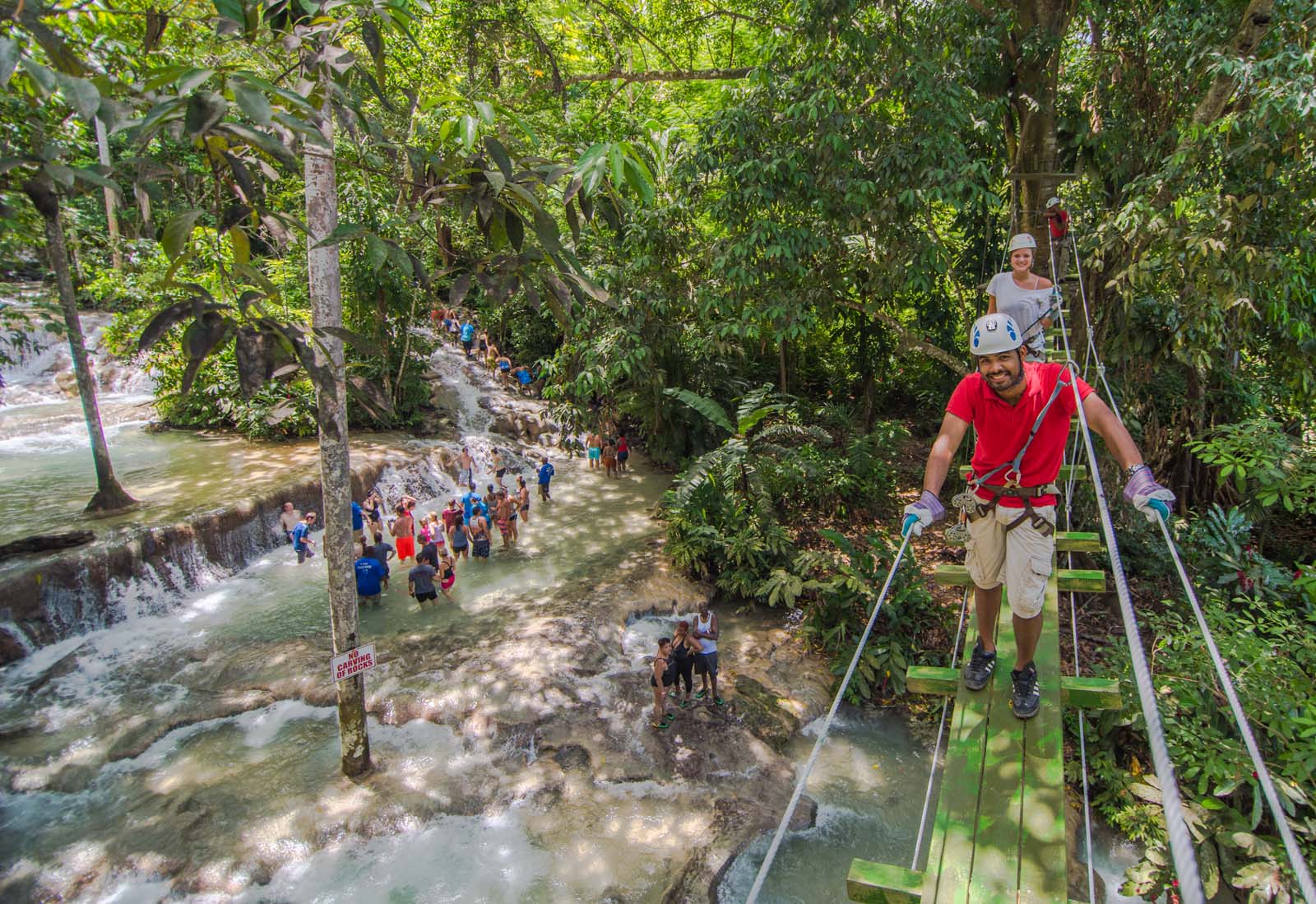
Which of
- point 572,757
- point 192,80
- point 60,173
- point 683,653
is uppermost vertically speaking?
point 192,80

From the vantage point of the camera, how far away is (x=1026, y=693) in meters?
3.60

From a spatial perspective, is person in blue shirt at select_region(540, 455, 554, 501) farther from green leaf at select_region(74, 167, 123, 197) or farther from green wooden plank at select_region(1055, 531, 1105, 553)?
green leaf at select_region(74, 167, 123, 197)

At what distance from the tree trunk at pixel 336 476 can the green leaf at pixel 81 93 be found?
3.47 m

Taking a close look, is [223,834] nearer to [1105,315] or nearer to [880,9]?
[880,9]

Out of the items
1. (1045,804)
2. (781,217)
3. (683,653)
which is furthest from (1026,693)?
A: (781,217)

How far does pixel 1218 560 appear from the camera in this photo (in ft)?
30.8

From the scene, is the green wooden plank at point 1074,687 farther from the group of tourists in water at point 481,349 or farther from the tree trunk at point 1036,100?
the group of tourists in water at point 481,349

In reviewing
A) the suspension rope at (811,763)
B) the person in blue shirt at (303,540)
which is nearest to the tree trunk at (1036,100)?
the suspension rope at (811,763)

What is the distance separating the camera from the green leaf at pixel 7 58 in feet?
5.90

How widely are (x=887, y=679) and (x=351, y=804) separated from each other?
5.75 meters

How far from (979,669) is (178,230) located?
391 cm

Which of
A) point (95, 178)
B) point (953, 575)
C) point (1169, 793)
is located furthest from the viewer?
point (953, 575)

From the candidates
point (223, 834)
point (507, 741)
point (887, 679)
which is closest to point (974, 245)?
point (887, 679)

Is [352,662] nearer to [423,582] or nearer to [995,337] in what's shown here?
[423,582]
